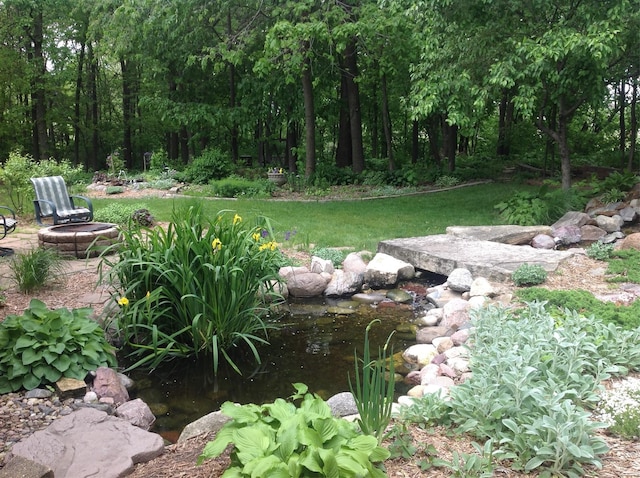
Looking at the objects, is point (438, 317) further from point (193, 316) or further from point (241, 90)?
point (241, 90)

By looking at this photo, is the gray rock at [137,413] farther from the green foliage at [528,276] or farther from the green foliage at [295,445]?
the green foliage at [528,276]

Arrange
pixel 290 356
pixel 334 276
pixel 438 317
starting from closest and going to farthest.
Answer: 1. pixel 290 356
2. pixel 438 317
3. pixel 334 276

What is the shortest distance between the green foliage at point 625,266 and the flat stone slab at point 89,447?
4.54 meters

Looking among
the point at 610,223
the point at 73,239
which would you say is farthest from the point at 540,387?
the point at 610,223

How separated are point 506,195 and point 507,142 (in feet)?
22.7

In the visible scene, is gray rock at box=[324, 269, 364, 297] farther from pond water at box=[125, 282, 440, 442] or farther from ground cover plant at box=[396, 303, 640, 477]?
ground cover plant at box=[396, 303, 640, 477]

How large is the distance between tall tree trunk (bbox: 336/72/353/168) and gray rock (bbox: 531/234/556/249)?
9430 millimetres

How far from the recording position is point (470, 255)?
20.5ft

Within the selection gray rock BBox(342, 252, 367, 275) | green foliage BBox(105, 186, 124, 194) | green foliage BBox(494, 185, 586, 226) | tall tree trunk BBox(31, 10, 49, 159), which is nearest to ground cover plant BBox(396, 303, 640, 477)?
gray rock BBox(342, 252, 367, 275)

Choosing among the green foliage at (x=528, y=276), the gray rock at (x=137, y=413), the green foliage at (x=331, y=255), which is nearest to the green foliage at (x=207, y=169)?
the green foliage at (x=331, y=255)

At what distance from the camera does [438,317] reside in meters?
5.12

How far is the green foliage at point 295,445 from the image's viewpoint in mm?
1779

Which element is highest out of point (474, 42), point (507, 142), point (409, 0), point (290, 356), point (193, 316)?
point (409, 0)

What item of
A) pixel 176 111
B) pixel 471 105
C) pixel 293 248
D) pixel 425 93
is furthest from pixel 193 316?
pixel 176 111
